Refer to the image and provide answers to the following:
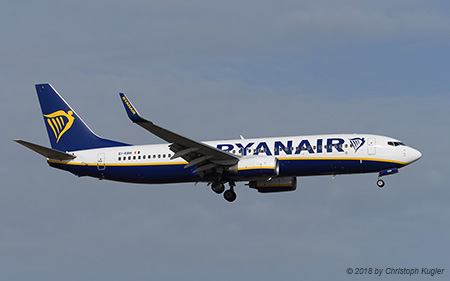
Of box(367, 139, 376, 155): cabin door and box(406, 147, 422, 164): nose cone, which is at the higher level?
box(367, 139, 376, 155): cabin door

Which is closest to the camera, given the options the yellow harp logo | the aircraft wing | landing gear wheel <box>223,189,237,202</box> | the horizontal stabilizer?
the aircraft wing

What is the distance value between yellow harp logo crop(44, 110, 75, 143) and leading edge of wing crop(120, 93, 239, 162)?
12.8m

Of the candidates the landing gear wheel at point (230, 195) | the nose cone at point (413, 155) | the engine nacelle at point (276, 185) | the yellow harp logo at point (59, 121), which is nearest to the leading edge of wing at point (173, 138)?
the landing gear wheel at point (230, 195)

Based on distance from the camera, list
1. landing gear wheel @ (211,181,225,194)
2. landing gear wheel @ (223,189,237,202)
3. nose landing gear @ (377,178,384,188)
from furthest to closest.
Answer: landing gear wheel @ (223,189,237,202), landing gear wheel @ (211,181,225,194), nose landing gear @ (377,178,384,188)

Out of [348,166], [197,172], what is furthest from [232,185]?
[348,166]

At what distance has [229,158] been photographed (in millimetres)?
57250

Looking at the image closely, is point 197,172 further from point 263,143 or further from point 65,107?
point 65,107

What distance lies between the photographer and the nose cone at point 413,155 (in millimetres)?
56438

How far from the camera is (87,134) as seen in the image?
6394 cm

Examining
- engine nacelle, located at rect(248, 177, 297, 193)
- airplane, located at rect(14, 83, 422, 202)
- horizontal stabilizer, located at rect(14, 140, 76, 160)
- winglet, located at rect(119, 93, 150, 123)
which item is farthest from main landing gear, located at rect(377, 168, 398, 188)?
horizontal stabilizer, located at rect(14, 140, 76, 160)

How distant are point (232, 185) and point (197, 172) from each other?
326 cm

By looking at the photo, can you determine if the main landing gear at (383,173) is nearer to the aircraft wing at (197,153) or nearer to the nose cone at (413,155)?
the nose cone at (413,155)

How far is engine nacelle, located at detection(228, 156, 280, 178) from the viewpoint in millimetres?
55750

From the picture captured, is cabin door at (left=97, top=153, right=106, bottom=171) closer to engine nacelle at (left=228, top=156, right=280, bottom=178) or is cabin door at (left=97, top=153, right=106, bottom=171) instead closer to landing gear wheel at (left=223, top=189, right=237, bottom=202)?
landing gear wheel at (left=223, top=189, right=237, bottom=202)
